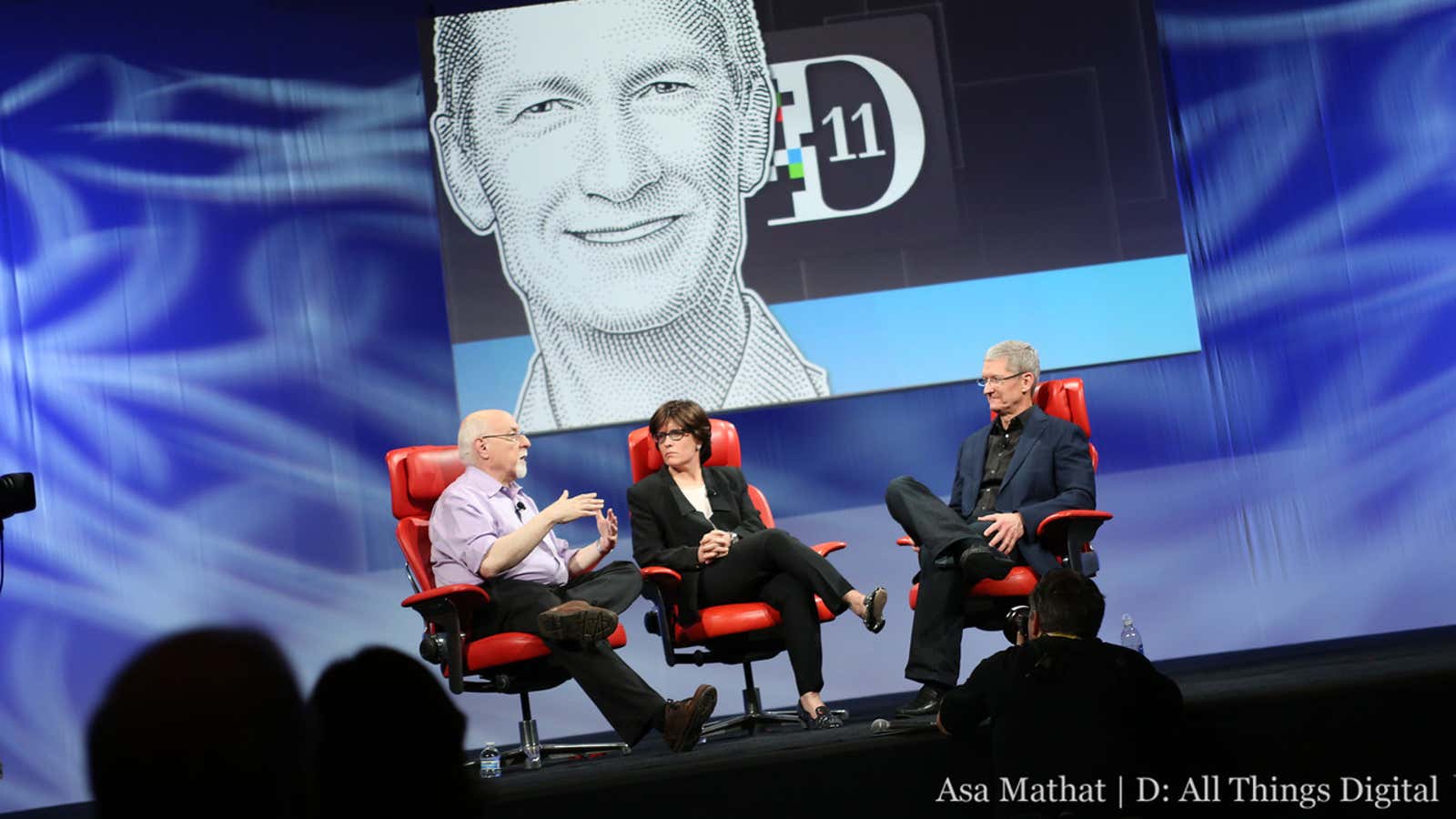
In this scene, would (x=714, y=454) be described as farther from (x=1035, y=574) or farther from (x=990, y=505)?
(x=1035, y=574)

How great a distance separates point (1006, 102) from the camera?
5.28 m

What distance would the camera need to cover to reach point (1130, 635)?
504cm

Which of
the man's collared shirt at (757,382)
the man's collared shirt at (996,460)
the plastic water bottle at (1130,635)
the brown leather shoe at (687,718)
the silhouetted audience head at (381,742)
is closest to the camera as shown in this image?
the silhouetted audience head at (381,742)

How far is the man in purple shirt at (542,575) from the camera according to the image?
11.9ft

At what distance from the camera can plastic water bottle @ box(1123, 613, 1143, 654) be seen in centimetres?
501

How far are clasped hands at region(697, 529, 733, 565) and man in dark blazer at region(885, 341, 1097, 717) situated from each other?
0.50 m

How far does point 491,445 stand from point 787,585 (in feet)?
3.19

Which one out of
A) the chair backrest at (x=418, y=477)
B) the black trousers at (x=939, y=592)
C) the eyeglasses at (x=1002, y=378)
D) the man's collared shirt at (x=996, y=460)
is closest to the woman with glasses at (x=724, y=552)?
the black trousers at (x=939, y=592)

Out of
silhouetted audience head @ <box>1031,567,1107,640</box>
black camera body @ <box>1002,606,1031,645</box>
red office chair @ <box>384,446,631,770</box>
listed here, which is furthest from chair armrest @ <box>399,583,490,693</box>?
silhouetted audience head @ <box>1031,567,1107,640</box>

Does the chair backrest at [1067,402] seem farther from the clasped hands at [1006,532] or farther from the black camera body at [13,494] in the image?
the black camera body at [13,494]

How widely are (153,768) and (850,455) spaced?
4.56m

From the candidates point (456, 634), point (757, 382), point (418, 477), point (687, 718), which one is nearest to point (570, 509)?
point (456, 634)

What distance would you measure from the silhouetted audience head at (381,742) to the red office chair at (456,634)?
2.68m

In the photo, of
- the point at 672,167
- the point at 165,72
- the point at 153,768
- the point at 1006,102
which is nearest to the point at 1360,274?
the point at 1006,102
